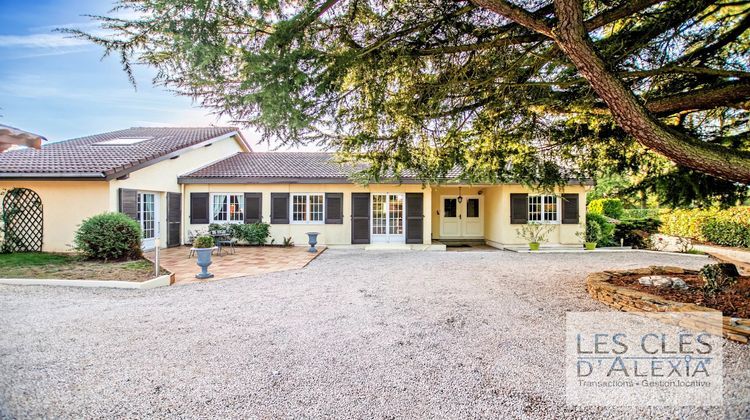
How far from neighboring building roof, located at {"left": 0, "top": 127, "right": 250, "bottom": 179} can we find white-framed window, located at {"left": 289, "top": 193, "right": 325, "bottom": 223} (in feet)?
14.1

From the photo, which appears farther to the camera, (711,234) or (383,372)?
(711,234)

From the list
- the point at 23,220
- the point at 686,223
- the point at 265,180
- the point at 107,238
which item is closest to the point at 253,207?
the point at 265,180

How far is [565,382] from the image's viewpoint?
3197 millimetres

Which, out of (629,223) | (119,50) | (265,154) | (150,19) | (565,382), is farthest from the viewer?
(265,154)

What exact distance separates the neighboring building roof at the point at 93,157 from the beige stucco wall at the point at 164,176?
0.54 meters

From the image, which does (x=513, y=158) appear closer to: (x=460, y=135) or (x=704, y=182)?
(x=460, y=135)

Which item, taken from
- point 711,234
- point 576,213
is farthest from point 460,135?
point 711,234

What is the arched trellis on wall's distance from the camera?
10.2 metres

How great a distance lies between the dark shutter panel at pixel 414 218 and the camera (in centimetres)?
1429

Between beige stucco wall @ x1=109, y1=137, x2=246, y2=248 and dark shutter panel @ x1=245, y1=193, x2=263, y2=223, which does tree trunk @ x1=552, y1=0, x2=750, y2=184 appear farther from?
dark shutter panel @ x1=245, y1=193, x2=263, y2=223

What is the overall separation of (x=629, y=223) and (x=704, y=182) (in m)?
11.6

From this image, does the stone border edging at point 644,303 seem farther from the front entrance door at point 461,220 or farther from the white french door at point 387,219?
the front entrance door at point 461,220

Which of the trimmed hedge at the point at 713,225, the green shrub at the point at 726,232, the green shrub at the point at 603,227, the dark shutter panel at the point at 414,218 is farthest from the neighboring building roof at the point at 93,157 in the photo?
the green shrub at the point at 726,232

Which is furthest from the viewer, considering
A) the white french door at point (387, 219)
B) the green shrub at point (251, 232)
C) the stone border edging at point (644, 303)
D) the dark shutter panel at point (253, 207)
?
the white french door at point (387, 219)
